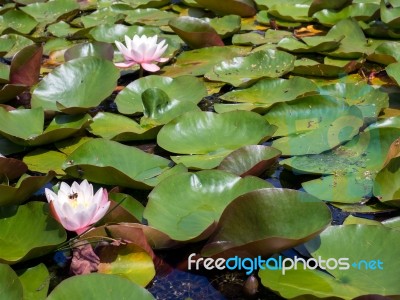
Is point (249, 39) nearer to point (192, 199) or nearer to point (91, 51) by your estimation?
point (91, 51)

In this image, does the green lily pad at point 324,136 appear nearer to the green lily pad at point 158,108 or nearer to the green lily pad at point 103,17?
the green lily pad at point 158,108

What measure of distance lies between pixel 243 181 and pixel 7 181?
2.24ft

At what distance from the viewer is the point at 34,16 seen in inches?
137

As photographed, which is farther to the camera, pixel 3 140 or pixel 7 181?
pixel 3 140

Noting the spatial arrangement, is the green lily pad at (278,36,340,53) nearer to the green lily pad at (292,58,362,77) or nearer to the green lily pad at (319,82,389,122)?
the green lily pad at (292,58,362,77)

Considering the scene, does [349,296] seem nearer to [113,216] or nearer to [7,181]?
[113,216]

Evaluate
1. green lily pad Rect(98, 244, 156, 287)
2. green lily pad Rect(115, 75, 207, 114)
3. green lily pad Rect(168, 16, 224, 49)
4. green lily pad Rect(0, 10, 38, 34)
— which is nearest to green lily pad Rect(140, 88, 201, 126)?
green lily pad Rect(115, 75, 207, 114)

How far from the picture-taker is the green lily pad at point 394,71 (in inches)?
89.7

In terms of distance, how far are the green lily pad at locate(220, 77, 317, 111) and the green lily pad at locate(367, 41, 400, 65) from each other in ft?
1.38

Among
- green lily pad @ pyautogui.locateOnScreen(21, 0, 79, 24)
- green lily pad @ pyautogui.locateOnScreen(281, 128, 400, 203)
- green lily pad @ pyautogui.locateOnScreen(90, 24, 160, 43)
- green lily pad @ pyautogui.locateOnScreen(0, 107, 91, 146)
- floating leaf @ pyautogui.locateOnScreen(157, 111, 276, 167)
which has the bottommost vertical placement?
green lily pad @ pyautogui.locateOnScreen(21, 0, 79, 24)

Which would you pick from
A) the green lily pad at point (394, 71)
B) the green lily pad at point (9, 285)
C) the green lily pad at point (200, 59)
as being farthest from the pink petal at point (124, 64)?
the green lily pad at point (9, 285)

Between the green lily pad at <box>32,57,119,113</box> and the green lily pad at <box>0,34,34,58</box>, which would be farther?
the green lily pad at <box>0,34,34,58</box>

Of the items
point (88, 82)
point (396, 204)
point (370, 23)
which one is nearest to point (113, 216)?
point (396, 204)

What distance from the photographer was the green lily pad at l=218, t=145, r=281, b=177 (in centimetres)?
176
